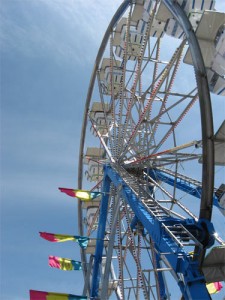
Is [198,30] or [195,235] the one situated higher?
[198,30]

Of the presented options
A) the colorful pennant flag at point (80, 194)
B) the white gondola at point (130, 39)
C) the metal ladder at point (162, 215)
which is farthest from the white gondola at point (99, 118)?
the metal ladder at point (162, 215)

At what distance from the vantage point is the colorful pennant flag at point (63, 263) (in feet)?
41.1

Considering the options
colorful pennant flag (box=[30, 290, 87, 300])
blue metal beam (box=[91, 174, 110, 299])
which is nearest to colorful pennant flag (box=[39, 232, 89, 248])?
blue metal beam (box=[91, 174, 110, 299])

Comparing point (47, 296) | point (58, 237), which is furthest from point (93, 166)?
point (47, 296)

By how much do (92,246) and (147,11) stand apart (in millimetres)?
8782

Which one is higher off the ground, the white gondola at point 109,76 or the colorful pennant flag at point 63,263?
the white gondola at point 109,76

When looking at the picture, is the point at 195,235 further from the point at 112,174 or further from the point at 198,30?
the point at 112,174

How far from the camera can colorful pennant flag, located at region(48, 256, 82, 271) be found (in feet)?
41.1

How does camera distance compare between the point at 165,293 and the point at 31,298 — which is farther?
the point at 165,293

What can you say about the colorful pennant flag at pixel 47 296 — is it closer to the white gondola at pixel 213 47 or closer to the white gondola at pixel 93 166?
the white gondola at pixel 213 47

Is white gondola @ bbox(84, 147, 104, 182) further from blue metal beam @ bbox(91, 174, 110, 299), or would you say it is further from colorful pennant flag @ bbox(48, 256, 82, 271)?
colorful pennant flag @ bbox(48, 256, 82, 271)

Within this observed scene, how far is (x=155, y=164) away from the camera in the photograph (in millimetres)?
11141

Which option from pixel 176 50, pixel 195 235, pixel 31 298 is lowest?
pixel 31 298

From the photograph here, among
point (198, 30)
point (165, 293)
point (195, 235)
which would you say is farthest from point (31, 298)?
point (198, 30)
